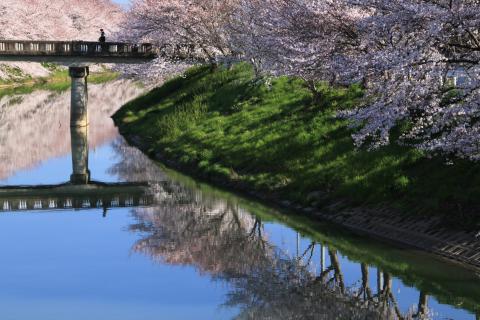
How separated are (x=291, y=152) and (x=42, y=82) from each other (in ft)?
283

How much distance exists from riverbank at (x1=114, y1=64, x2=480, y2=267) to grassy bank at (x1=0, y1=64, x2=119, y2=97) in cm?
5271

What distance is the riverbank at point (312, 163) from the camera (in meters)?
24.8

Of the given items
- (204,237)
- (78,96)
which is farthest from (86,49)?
(204,237)

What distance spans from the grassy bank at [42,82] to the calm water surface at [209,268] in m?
70.9

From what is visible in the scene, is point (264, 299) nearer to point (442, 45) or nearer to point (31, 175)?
point (442, 45)

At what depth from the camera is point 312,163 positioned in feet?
107

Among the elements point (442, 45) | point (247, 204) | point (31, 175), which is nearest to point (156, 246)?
point (247, 204)

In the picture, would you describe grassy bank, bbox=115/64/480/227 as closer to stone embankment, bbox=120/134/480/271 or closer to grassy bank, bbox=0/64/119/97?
stone embankment, bbox=120/134/480/271

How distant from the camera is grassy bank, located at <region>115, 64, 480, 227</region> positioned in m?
26.4

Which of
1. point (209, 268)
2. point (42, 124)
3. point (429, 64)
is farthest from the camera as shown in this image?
point (42, 124)

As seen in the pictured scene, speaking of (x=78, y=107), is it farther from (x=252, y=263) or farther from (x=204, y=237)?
(x=252, y=263)

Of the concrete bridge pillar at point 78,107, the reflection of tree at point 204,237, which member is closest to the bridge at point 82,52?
the concrete bridge pillar at point 78,107

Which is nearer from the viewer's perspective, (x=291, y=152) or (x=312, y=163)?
(x=312, y=163)

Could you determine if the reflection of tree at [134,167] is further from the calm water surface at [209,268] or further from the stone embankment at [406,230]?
the stone embankment at [406,230]
